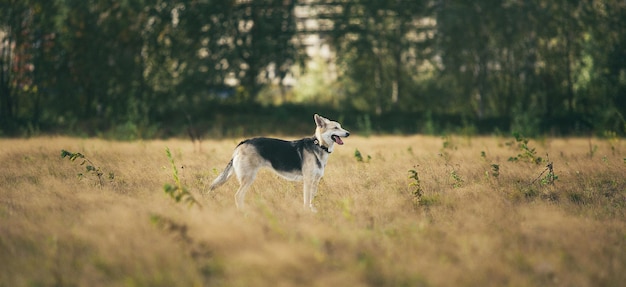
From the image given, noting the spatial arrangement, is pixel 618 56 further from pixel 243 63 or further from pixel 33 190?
pixel 33 190

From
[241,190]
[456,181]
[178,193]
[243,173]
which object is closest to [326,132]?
[243,173]

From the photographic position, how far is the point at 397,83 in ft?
81.3

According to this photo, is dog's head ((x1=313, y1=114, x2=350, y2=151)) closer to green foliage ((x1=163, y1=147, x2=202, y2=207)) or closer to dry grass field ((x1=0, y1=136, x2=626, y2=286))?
dry grass field ((x1=0, y1=136, x2=626, y2=286))

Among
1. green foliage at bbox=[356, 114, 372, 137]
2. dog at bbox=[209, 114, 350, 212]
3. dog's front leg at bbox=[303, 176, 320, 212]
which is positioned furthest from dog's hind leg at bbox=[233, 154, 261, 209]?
green foliage at bbox=[356, 114, 372, 137]

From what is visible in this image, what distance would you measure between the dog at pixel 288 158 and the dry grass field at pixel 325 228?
375 millimetres


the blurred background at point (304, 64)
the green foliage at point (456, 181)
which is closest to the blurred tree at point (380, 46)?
the blurred background at point (304, 64)

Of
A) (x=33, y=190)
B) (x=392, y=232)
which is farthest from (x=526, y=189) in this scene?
(x=33, y=190)

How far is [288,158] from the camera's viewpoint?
26.8ft

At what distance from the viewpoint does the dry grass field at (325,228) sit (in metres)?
5.48

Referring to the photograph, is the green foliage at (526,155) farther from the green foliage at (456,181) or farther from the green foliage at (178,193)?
the green foliage at (178,193)

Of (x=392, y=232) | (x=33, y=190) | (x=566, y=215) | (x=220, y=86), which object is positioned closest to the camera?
(x=392, y=232)

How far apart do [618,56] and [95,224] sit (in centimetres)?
1990

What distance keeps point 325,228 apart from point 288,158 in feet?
5.52

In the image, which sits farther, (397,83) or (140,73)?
(397,83)
